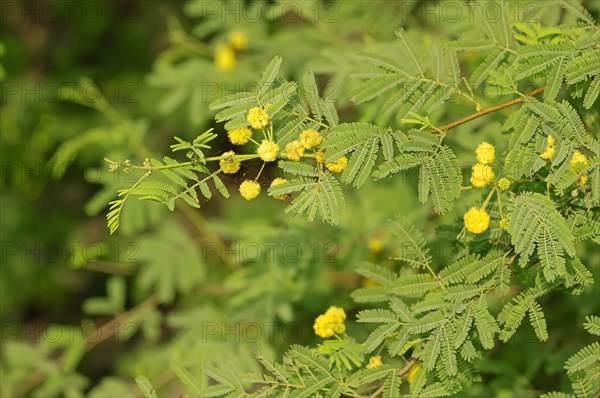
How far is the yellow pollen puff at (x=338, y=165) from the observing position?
1664 millimetres

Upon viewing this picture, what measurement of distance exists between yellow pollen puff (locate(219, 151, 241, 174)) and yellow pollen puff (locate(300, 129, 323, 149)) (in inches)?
6.3

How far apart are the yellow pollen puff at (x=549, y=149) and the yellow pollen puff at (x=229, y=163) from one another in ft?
2.40

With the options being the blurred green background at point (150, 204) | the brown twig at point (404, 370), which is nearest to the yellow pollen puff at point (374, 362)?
the brown twig at point (404, 370)

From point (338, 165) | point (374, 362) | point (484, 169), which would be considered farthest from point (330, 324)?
point (484, 169)

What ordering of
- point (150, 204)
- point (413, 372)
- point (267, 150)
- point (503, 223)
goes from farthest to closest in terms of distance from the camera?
point (150, 204) → point (413, 372) → point (503, 223) → point (267, 150)

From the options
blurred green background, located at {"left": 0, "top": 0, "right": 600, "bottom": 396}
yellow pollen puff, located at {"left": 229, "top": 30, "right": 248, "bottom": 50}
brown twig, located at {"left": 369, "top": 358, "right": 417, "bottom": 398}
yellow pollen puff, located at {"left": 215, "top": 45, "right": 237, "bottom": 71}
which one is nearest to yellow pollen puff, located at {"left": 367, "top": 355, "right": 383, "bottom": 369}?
brown twig, located at {"left": 369, "top": 358, "right": 417, "bottom": 398}

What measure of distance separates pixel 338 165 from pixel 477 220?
1.20 feet

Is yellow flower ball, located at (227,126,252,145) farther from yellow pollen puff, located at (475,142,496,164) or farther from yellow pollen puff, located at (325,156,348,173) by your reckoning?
yellow pollen puff, located at (475,142,496,164)

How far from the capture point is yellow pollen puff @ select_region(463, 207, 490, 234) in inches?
66.4

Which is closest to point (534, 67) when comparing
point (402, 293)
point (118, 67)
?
point (402, 293)

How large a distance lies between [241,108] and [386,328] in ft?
2.30

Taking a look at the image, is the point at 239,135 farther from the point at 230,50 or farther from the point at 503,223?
the point at 230,50

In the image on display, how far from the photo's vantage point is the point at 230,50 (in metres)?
3.22

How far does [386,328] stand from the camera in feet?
6.05
